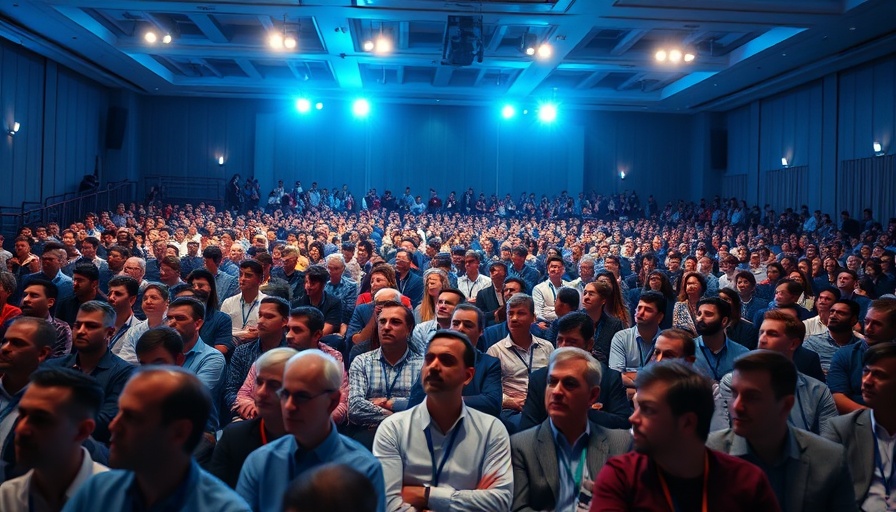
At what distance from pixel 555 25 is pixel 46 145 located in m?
12.4

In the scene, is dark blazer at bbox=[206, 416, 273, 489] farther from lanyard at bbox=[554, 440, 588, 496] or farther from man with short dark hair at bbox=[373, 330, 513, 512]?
lanyard at bbox=[554, 440, 588, 496]

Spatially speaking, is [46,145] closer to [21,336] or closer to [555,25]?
[555,25]

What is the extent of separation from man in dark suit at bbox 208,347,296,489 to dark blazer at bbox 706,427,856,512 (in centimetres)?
183

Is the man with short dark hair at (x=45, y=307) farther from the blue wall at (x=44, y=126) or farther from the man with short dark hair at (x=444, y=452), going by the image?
the blue wall at (x=44, y=126)

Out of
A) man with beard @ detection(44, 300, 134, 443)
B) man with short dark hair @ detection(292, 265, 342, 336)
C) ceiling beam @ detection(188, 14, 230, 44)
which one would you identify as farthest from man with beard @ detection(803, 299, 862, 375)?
ceiling beam @ detection(188, 14, 230, 44)

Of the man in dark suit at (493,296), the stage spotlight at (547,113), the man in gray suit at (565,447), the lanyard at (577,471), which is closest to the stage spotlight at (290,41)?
the man in dark suit at (493,296)

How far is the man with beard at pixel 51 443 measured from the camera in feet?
7.14

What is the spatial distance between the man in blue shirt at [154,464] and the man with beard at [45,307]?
2.84 metres

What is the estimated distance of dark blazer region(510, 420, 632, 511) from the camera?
2.91 m

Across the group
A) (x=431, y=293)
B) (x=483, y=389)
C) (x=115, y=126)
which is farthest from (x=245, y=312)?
(x=115, y=126)

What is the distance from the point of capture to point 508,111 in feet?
82.5

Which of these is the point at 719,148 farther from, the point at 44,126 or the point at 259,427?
the point at 259,427

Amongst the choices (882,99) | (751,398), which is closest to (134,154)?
(882,99)

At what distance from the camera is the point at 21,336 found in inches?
135
